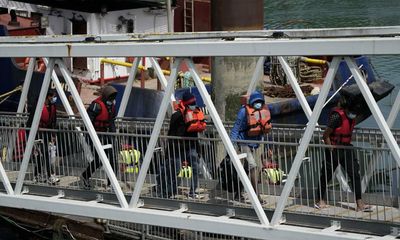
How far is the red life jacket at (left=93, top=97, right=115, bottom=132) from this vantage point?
12320 millimetres

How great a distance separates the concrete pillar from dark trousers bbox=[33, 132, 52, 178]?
11.9 feet

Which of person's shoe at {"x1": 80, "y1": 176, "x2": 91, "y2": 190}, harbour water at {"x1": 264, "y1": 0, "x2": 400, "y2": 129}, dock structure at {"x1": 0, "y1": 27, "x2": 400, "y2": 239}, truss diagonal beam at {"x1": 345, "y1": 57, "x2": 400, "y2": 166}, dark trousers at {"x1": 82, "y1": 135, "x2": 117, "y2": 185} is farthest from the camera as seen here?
harbour water at {"x1": 264, "y1": 0, "x2": 400, "y2": 129}

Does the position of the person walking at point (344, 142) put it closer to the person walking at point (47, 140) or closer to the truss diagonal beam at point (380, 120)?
the truss diagonal beam at point (380, 120)

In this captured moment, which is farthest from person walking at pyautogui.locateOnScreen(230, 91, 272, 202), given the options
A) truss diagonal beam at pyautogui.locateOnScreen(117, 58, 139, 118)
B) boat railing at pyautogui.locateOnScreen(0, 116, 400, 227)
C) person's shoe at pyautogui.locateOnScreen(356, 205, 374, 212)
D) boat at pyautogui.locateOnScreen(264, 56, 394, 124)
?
boat at pyautogui.locateOnScreen(264, 56, 394, 124)

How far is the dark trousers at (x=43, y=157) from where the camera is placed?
12.8 metres

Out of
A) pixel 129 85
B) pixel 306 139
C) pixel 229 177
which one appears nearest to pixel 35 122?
pixel 129 85

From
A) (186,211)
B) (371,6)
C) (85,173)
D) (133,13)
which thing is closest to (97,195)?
(85,173)

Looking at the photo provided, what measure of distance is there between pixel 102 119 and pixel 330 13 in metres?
35.4

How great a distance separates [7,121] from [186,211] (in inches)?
163

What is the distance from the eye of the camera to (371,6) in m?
47.4

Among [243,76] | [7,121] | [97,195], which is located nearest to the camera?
[97,195]

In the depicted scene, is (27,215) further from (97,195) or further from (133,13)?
(133,13)

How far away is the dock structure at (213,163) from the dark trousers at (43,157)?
58mm

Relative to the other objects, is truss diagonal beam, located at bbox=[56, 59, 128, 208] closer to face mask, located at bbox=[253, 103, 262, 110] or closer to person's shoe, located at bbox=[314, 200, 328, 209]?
face mask, located at bbox=[253, 103, 262, 110]
